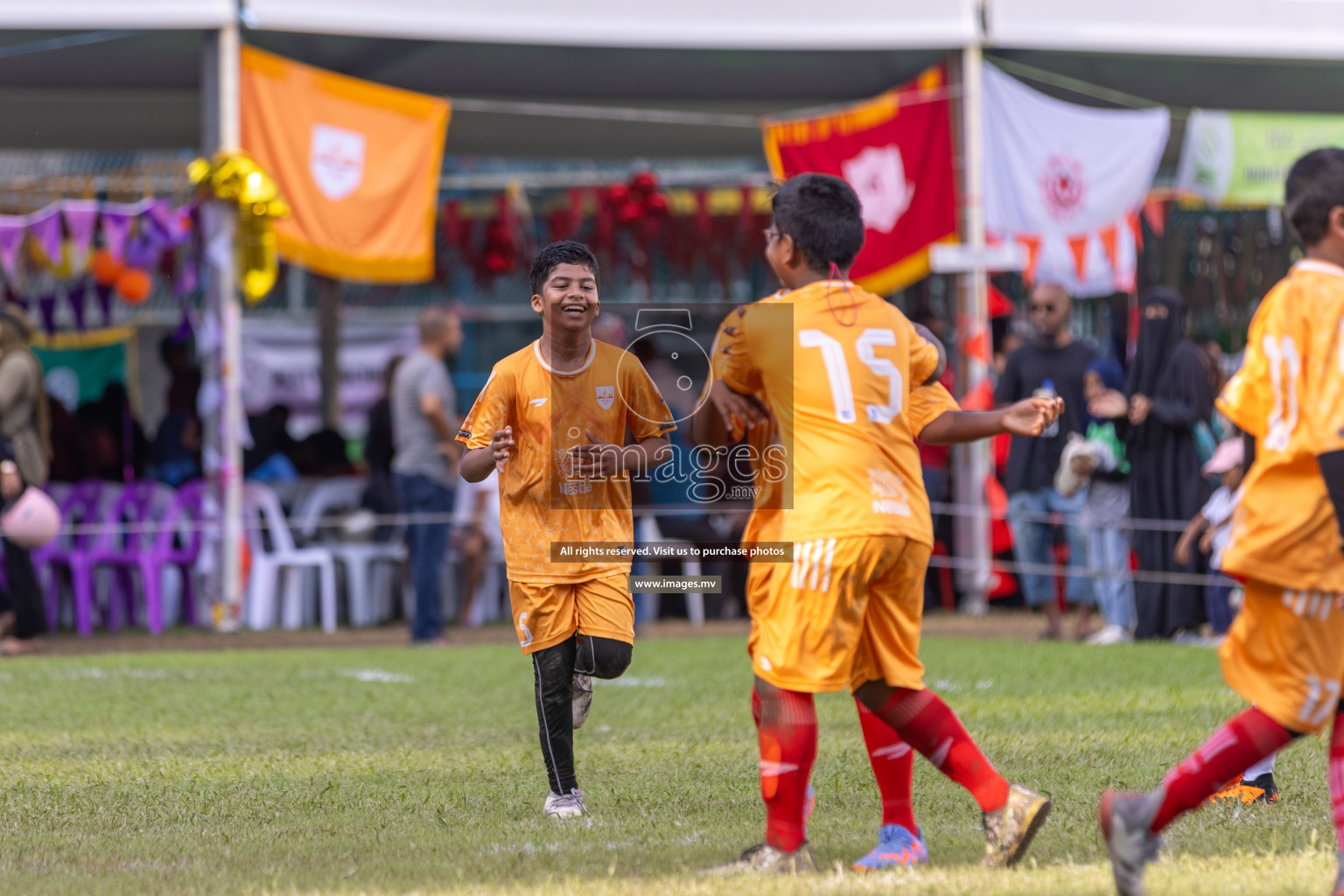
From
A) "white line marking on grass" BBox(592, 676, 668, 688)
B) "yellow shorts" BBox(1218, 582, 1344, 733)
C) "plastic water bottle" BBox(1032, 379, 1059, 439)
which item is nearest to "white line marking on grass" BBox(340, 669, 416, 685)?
"white line marking on grass" BBox(592, 676, 668, 688)

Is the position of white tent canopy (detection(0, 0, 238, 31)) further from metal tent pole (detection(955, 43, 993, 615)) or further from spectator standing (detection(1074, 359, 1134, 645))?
spectator standing (detection(1074, 359, 1134, 645))

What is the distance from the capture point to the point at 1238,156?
46.5 ft

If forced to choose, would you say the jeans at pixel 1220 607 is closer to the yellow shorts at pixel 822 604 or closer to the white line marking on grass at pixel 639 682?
the white line marking on grass at pixel 639 682

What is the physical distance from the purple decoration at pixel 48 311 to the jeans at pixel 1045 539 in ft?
27.2

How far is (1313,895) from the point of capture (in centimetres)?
400

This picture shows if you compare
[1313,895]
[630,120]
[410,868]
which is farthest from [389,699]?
[630,120]

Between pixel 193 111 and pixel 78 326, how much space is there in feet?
8.92

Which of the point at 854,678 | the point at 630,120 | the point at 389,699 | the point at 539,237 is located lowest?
the point at 389,699

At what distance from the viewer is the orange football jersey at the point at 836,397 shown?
433 cm

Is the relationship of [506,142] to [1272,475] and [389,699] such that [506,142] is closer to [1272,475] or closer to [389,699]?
[389,699]

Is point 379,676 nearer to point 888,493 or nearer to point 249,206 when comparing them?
point 249,206

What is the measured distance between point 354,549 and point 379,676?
3728mm

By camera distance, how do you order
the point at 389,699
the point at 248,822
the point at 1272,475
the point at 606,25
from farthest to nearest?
the point at 606,25
the point at 389,699
the point at 248,822
the point at 1272,475

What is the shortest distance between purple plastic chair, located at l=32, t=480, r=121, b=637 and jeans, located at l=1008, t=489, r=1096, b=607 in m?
6.88
